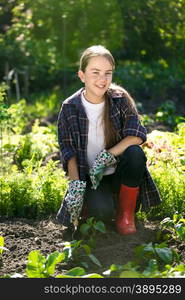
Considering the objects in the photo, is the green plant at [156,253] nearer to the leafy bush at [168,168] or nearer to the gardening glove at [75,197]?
the gardening glove at [75,197]

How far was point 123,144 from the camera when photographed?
3643 mm

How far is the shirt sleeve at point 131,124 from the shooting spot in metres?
3.64

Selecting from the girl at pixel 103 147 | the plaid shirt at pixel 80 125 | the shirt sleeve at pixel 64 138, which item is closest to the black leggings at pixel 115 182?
the girl at pixel 103 147

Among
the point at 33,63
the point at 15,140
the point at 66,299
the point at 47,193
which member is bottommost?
the point at 66,299

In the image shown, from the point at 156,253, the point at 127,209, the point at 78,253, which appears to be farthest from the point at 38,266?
the point at 127,209

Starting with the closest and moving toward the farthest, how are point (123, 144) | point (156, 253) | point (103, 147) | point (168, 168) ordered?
point (156, 253), point (123, 144), point (103, 147), point (168, 168)

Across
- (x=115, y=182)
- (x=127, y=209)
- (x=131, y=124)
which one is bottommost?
(x=127, y=209)

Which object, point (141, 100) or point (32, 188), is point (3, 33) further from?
point (32, 188)

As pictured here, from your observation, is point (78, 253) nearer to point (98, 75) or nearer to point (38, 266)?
point (38, 266)

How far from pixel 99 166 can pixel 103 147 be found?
19 cm

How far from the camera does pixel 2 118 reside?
14.3 ft

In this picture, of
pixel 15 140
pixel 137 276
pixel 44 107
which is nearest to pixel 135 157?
pixel 137 276

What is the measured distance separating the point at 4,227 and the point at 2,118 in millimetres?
861

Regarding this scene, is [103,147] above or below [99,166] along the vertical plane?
above
